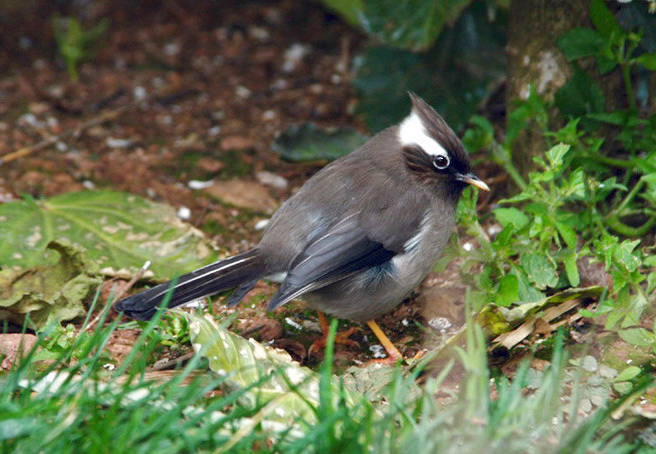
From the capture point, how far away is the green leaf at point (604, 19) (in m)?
4.60

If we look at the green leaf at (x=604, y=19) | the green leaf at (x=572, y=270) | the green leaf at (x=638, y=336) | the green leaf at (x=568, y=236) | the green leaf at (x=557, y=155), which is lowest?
the green leaf at (x=638, y=336)

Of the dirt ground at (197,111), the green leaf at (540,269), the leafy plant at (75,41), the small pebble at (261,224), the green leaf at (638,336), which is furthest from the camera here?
the leafy plant at (75,41)

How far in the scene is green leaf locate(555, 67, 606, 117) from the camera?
4824 millimetres

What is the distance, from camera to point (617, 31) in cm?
461

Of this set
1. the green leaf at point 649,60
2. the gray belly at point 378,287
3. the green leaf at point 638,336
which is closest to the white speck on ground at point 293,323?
the gray belly at point 378,287

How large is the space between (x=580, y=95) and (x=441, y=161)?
33.6 inches

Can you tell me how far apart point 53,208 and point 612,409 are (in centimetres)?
350

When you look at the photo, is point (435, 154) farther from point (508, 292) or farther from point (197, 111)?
point (197, 111)

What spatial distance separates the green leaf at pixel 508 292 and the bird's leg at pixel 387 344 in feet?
1.79

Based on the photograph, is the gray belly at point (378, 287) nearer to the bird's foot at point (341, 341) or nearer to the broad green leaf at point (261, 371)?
the bird's foot at point (341, 341)

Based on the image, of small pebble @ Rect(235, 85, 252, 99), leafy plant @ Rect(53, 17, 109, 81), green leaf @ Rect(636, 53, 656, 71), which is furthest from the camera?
small pebble @ Rect(235, 85, 252, 99)

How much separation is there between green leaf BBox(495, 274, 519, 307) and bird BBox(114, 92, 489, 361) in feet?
1.27

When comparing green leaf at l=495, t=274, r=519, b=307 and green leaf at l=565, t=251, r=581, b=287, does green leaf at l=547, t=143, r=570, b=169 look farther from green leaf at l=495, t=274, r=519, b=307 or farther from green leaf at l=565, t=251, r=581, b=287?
green leaf at l=495, t=274, r=519, b=307

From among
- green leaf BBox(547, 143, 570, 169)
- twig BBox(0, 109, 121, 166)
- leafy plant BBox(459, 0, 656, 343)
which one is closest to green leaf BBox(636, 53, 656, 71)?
leafy plant BBox(459, 0, 656, 343)
